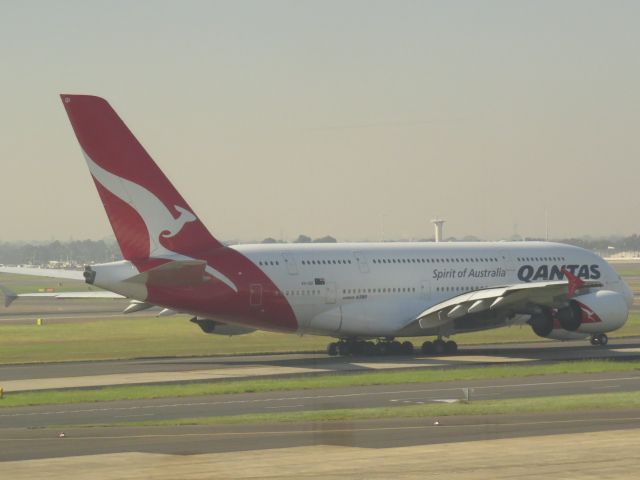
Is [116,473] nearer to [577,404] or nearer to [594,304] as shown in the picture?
[577,404]

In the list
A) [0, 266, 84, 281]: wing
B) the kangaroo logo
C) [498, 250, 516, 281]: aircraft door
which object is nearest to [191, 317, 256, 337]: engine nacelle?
the kangaroo logo

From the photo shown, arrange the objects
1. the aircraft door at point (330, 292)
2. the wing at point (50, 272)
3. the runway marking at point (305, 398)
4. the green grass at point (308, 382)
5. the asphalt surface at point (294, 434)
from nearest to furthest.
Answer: the asphalt surface at point (294, 434) → the runway marking at point (305, 398) → the green grass at point (308, 382) → the aircraft door at point (330, 292) → the wing at point (50, 272)

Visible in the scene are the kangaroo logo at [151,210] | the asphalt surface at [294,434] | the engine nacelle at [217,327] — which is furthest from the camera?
the engine nacelle at [217,327]

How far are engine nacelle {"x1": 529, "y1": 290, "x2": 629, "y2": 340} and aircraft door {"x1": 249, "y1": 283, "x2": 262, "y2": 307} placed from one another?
13337 mm

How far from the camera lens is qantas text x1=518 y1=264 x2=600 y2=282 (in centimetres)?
6575

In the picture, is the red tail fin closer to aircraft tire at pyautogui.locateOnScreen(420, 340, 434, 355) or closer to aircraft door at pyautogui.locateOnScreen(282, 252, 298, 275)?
aircraft door at pyautogui.locateOnScreen(282, 252, 298, 275)

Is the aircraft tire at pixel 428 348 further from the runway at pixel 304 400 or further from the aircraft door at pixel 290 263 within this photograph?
the runway at pixel 304 400

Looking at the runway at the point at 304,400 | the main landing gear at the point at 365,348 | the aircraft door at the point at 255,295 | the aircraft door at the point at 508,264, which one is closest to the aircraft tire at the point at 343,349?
the main landing gear at the point at 365,348

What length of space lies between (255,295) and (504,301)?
37.5 feet

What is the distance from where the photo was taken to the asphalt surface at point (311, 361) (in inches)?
2119

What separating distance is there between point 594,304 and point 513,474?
1475 inches

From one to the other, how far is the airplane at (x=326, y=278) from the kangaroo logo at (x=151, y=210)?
4 centimetres

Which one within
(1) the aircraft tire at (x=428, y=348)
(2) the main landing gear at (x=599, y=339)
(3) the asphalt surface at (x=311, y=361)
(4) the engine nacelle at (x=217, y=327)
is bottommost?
(3) the asphalt surface at (x=311, y=361)

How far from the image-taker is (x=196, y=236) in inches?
2200
